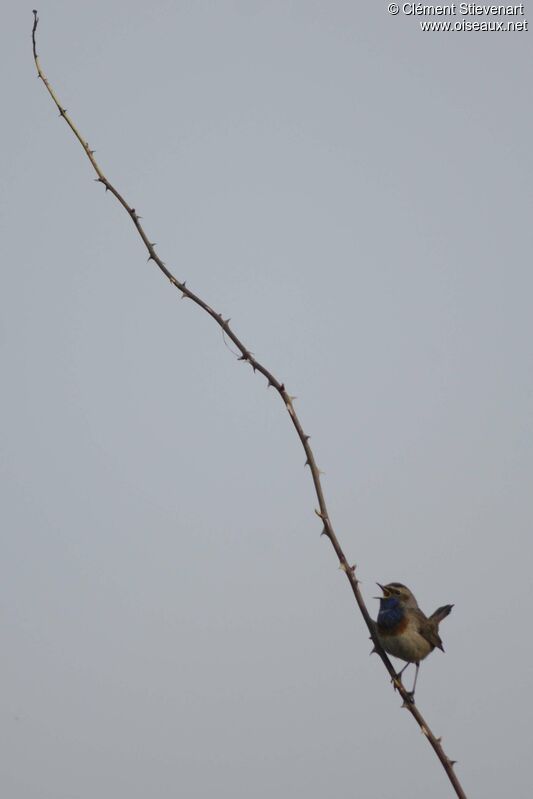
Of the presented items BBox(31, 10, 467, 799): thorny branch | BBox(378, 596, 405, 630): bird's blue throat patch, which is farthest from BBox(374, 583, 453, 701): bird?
BBox(31, 10, 467, 799): thorny branch

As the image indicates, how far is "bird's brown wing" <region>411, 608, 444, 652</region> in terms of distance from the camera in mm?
9711

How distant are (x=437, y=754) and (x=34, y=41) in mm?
2812

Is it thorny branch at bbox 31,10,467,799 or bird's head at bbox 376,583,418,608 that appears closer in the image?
thorny branch at bbox 31,10,467,799

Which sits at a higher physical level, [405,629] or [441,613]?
[441,613]

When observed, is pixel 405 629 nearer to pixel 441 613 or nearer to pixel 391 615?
pixel 391 615

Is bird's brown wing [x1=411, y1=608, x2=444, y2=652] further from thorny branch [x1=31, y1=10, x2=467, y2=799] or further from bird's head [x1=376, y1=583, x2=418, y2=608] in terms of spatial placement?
thorny branch [x1=31, y1=10, x2=467, y2=799]

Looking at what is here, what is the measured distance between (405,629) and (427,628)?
276mm

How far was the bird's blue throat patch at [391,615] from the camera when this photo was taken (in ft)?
31.5

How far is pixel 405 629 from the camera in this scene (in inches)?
377

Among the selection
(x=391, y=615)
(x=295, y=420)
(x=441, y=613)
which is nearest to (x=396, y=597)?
(x=391, y=615)

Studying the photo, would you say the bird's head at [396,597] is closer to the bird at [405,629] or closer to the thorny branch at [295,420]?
the bird at [405,629]

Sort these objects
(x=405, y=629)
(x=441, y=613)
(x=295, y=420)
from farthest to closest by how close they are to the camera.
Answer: (x=441, y=613)
(x=405, y=629)
(x=295, y=420)

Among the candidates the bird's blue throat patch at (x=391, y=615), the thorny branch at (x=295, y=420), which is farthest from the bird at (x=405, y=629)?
the thorny branch at (x=295, y=420)

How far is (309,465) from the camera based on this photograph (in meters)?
3.42
